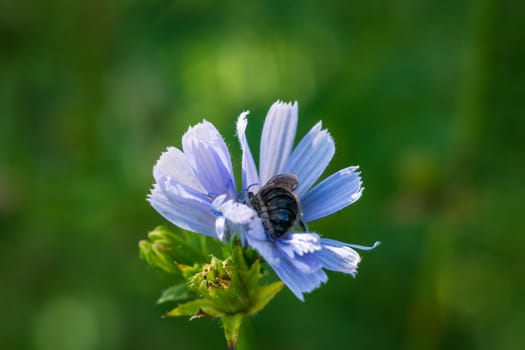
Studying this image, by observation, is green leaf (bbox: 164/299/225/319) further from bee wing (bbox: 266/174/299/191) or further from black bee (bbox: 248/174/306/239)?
bee wing (bbox: 266/174/299/191)

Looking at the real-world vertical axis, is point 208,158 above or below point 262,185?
above

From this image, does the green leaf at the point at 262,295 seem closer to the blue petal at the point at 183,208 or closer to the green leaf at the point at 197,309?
the green leaf at the point at 197,309

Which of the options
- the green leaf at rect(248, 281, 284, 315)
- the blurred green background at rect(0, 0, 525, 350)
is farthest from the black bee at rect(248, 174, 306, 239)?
the blurred green background at rect(0, 0, 525, 350)

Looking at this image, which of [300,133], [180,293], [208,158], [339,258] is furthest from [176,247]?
[300,133]

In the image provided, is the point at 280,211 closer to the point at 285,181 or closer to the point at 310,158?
the point at 285,181

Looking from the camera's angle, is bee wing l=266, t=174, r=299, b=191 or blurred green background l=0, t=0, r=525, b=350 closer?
bee wing l=266, t=174, r=299, b=191
